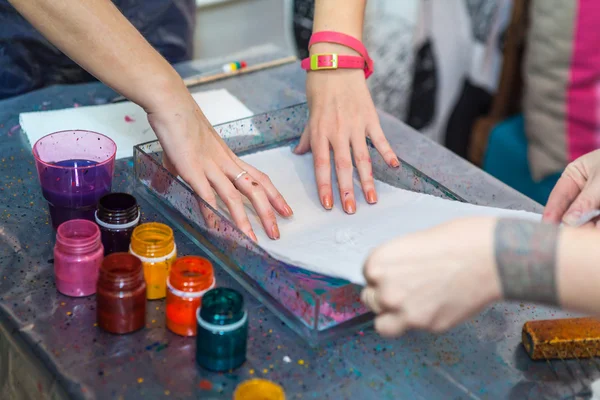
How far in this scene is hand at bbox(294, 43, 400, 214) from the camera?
3.94 ft

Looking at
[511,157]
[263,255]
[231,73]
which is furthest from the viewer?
[511,157]

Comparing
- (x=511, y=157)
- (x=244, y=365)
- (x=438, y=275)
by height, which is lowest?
(x=511, y=157)

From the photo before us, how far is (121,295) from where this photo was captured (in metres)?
0.88

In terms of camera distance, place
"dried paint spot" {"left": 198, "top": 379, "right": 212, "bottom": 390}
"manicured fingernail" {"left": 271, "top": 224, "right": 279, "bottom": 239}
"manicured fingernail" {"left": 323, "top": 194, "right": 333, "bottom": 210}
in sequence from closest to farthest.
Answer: "dried paint spot" {"left": 198, "top": 379, "right": 212, "bottom": 390} < "manicured fingernail" {"left": 271, "top": 224, "right": 279, "bottom": 239} < "manicured fingernail" {"left": 323, "top": 194, "right": 333, "bottom": 210}

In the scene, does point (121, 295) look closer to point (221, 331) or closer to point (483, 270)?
point (221, 331)

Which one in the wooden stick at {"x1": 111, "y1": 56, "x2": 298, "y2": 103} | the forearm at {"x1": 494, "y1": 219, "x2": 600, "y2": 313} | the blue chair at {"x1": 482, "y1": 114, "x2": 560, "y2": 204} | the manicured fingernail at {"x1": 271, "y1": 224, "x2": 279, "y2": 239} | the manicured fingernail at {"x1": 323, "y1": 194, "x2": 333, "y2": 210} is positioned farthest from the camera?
the blue chair at {"x1": 482, "y1": 114, "x2": 560, "y2": 204}

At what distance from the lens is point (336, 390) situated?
0.86 m

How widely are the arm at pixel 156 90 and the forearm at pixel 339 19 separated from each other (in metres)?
0.37

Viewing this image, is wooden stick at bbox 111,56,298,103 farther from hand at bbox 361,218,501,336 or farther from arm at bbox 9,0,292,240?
hand at bbox 361,218,501,336

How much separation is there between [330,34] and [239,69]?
0.36 meters

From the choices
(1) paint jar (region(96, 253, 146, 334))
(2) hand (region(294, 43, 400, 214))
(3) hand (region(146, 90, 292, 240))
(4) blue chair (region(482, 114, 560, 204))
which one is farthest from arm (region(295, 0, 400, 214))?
(4) blue chair (region(482, 114, 560, 204))

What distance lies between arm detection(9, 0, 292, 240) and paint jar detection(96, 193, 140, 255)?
11 cm

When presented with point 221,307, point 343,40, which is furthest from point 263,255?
point 343,40

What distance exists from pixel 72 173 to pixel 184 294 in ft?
0.96
